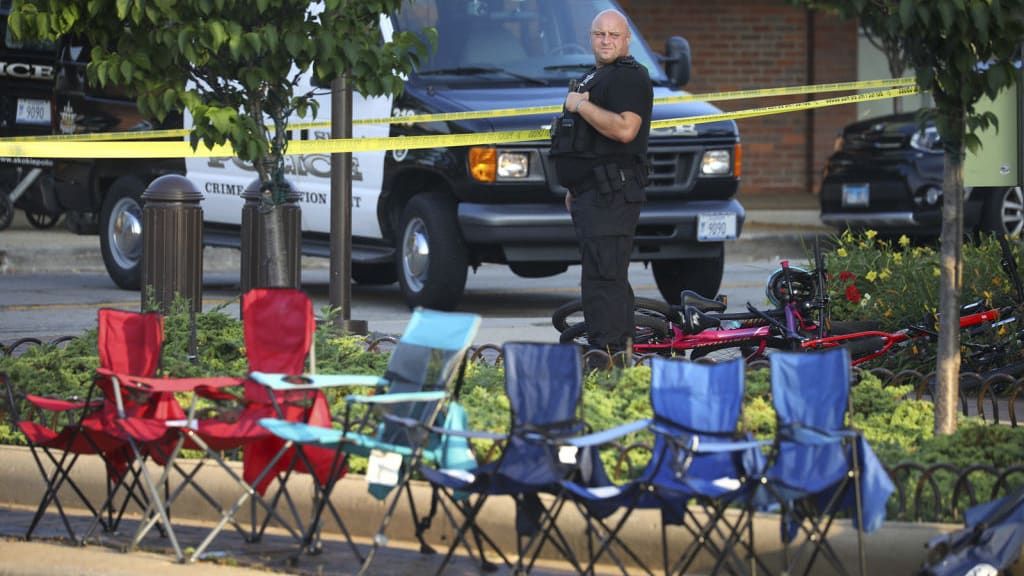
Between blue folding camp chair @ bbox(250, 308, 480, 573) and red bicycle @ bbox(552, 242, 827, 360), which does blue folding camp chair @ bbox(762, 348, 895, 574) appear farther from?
red bicycle @ bbox(552, 242, 827, 360)

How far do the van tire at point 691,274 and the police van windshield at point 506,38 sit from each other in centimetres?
135

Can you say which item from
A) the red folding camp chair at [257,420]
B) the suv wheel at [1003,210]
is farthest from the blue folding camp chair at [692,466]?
the suv wheel at [1003,210]

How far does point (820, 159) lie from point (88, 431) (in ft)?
63.8

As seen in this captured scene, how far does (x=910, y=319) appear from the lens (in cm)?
1041

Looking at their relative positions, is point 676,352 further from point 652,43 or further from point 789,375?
point 652,43

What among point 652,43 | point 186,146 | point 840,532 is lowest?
point 840,532

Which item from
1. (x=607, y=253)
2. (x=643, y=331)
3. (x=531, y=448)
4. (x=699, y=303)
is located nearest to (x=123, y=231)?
(x=643, y=331)

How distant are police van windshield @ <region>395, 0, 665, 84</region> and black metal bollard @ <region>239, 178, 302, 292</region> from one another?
267 cm

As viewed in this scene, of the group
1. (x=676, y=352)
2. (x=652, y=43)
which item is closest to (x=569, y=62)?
(x=676, y=352)

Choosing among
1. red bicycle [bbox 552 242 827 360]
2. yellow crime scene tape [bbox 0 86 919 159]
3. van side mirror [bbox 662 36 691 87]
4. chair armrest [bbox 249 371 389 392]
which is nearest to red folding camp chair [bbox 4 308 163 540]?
chair armrest [bbox 249 371 389 392]

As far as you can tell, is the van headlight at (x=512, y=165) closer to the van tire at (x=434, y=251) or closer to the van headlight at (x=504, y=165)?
the van headlight at (x=504, y=165)

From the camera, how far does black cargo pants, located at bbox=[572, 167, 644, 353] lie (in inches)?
368

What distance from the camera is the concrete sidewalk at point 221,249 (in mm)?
16750

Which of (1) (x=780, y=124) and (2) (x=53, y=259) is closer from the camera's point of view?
(2) (x=53, y=259)
